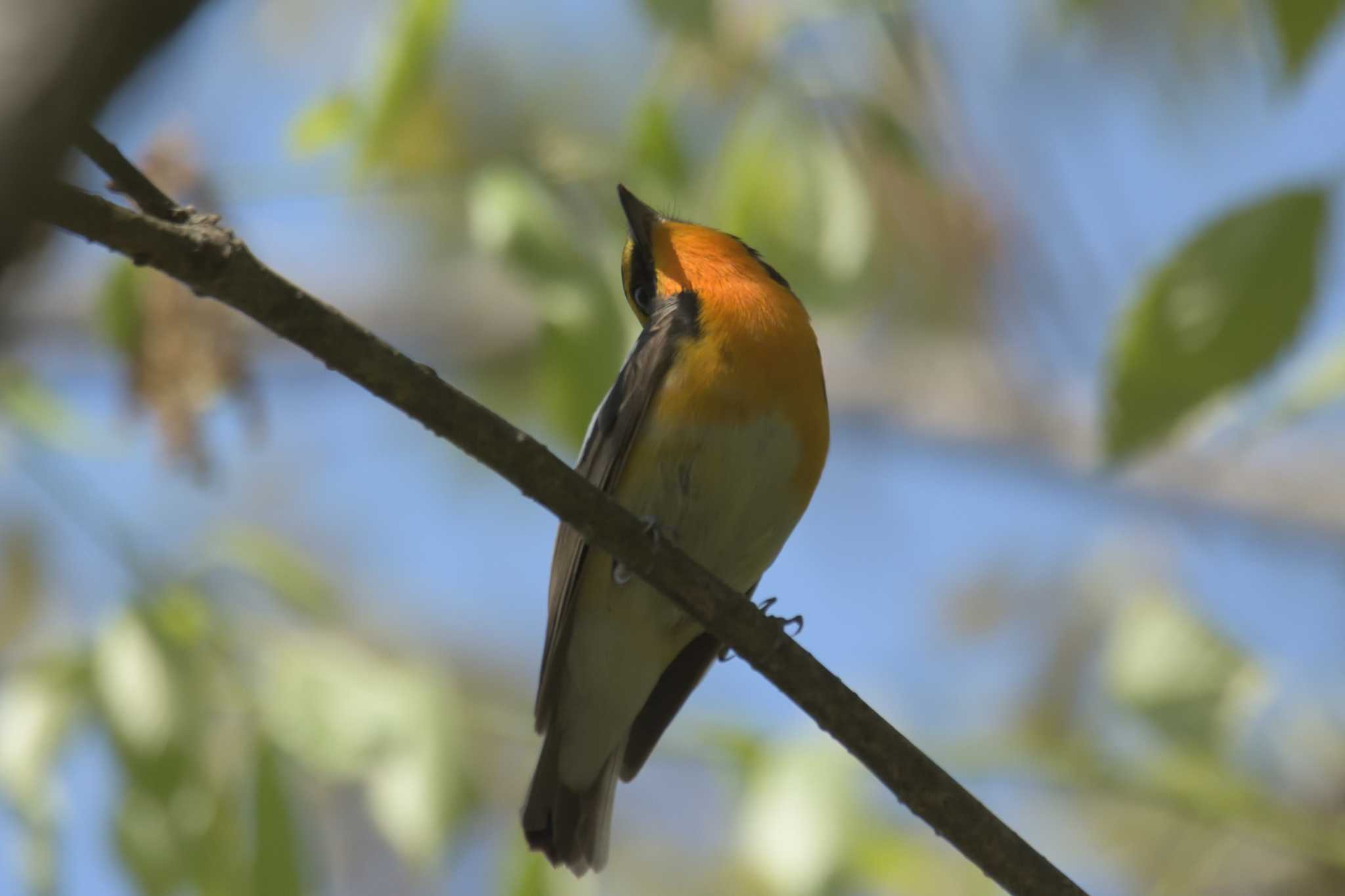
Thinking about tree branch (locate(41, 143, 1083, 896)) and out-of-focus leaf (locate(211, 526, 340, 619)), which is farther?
out-of-focus leaf (locate(211, 526, 340, 619))

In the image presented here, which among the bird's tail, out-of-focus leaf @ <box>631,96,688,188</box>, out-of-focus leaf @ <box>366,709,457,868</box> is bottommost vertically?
out-of-focus leaf @ <box>366,709,457,868</box>

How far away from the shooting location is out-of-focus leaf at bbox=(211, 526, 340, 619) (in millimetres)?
4855

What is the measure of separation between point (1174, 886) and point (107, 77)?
6178 mm

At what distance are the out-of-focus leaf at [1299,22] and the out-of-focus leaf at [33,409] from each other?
12.7ft

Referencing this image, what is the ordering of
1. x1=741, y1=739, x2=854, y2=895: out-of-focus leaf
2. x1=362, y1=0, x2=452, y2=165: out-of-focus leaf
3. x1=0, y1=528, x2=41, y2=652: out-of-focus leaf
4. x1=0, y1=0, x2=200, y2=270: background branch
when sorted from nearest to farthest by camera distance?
x1=0, y1=0, x2=200, y2=270: background branch
x1=362, y1=0, x2=452, y2=165: out-of-focus leaf
x1=741, y1=739, x2=854, y2=895: out-of-focus leaf
x1=0, y1=528, x2=41, y2=652: out-of-focus leaf

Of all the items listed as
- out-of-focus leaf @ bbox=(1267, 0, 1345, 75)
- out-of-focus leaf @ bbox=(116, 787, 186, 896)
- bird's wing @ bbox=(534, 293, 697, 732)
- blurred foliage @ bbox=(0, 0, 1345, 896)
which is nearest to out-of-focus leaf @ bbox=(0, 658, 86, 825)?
blurred foliage @ bbox=(0, 0, 1345, 896)

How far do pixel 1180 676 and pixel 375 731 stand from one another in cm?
244

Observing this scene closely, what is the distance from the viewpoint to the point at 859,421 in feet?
33.6

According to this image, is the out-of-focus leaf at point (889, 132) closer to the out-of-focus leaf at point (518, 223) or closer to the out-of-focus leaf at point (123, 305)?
the out-of-focus leaf at point (518, 223)

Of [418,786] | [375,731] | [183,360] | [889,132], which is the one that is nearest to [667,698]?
[418,786]

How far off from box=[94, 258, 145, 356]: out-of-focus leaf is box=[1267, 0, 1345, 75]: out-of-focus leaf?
10.8 feet

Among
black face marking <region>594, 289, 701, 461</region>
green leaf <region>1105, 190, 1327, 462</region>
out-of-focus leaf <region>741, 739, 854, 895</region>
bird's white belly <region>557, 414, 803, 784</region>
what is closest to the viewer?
green leaf <region>1105, 190, 1327, 462</region>

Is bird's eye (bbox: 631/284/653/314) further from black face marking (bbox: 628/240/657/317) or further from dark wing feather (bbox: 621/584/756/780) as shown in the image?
dark wing feather (bbox: 621/584/756/780)

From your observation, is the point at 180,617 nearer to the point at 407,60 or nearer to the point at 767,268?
the point at 407,60
